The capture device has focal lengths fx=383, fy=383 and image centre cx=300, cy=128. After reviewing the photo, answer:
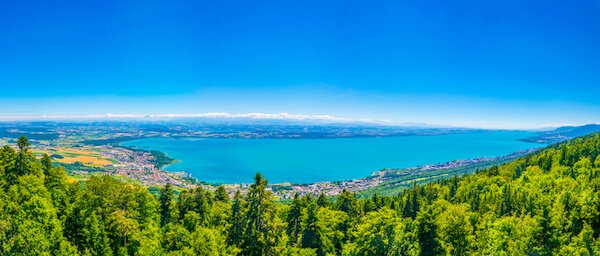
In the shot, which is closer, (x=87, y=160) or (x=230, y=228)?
(x=230, y=228)

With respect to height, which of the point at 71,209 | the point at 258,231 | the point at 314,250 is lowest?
the point at 314,250

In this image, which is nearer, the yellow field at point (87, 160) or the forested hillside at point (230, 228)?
the forested hillside at point (230, 228)

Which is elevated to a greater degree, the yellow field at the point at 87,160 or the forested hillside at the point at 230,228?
the forested hillside at the point at 230,228

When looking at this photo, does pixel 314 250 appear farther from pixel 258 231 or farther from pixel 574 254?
pixel 574 254

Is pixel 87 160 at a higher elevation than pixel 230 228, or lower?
lower

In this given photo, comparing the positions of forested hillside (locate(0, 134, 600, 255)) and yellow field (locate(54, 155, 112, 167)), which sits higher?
forested hillside (locate(0, 134, 600, 255))

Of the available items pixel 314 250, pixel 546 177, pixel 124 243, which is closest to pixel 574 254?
pixel 314 250

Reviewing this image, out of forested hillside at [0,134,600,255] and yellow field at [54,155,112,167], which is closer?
forested hillside at [0,134,600,255]

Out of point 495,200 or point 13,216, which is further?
point 495,200

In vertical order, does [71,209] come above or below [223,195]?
above

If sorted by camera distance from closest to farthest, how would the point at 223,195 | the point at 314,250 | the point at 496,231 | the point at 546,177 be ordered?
the point at 496,231 < the point at 314,250 < the point at 223,195 < the point at 546,177

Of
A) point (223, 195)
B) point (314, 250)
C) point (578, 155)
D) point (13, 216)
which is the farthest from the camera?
point (578, 155)
